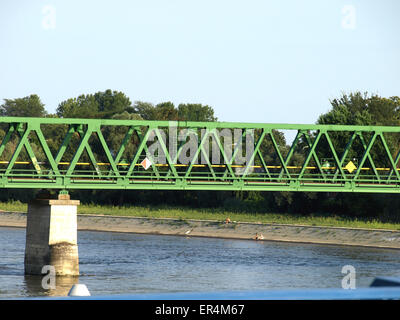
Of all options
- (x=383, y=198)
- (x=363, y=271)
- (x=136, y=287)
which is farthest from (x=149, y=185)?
(x=383, y=198)

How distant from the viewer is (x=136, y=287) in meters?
45.1

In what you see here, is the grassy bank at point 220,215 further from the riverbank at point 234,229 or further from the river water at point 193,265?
the river water at point 193,265

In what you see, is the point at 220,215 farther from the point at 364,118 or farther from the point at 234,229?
the point at 364,118

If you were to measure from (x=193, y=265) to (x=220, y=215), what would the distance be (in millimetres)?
39753

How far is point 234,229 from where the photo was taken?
90938mm

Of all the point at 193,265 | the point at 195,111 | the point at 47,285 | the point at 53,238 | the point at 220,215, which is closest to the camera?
the point at 47,285

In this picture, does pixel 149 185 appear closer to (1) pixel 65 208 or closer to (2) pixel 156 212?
(1) pixel 65 208

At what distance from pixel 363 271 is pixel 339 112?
136ft

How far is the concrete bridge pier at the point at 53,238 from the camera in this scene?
48281mm

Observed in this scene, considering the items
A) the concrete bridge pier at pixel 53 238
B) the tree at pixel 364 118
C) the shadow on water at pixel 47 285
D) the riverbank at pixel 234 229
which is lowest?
the riverbank at pixel 234 229

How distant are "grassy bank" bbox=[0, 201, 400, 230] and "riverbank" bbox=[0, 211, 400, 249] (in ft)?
7.50

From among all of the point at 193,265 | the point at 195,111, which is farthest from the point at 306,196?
the point at 195,111

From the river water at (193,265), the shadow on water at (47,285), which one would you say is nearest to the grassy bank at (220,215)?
the river water at (193,265)

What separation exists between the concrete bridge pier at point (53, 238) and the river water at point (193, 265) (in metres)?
0.96
